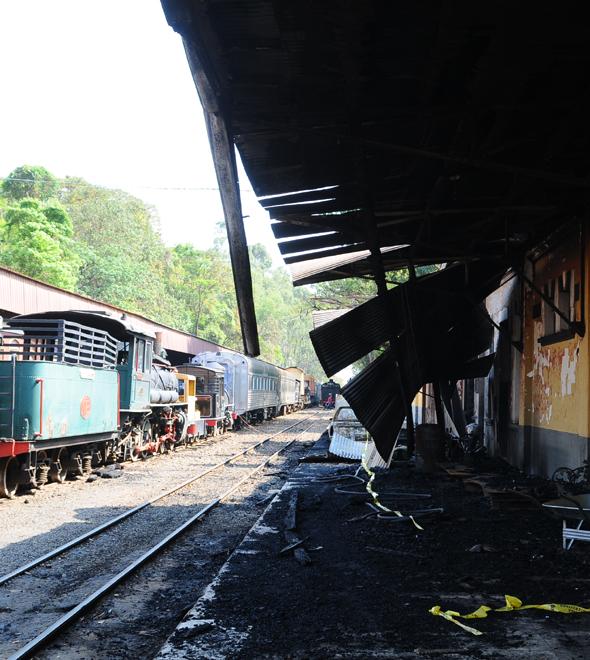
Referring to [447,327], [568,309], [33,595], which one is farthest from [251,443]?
[33,595]

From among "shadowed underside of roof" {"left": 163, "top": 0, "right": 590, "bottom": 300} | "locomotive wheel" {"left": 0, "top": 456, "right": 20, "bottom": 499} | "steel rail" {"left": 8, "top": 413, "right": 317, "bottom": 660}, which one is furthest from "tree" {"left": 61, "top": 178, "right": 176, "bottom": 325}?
"shadowed underside of roof" {"left": 163, "top": 0, "right": 590, "bottom": 300}

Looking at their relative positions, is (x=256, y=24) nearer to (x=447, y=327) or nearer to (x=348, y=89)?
(x=348, y=89)

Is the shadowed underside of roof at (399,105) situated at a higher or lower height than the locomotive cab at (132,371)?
higher

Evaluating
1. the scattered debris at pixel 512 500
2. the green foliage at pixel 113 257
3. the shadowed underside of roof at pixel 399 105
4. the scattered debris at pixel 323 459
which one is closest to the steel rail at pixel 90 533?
the scattered debris at pixel 323 459

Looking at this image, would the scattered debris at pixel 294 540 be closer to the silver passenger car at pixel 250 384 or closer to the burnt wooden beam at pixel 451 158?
the burnt wooden beam at pixel 451 158

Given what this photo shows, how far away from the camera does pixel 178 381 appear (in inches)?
974

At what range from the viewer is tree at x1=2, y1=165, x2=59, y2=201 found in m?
53.3

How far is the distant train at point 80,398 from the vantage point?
12.2 m

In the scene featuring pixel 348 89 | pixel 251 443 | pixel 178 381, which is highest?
pixel 348 89

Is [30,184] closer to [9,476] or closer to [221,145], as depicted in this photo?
[9,476]

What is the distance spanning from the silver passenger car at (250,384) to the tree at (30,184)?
68.0 feet

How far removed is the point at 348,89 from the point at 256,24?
49.4 inches

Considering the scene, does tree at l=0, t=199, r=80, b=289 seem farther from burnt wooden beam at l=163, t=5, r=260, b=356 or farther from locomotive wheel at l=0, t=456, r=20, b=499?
burnt wooden beam at l=163, t=5, r=260, b=356

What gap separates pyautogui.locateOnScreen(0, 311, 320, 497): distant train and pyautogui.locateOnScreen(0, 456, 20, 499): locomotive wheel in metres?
0.02
